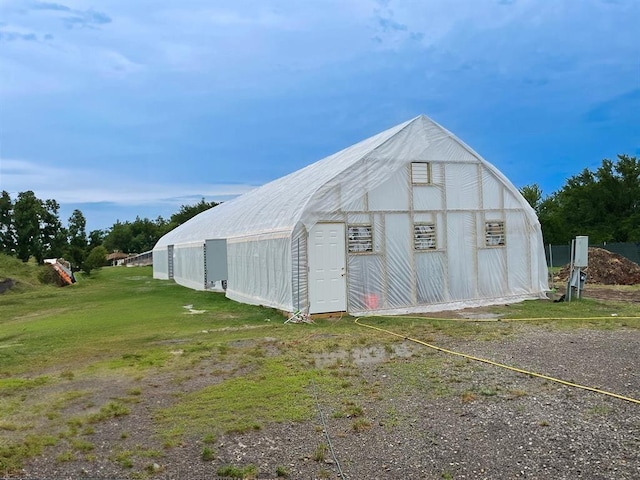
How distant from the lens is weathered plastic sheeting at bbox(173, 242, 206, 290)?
21.3m

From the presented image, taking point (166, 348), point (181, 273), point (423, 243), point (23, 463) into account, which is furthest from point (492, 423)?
point (181, 273)

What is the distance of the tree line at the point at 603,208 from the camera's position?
37.3 m

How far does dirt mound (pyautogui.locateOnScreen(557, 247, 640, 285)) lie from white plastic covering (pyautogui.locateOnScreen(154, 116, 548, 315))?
736cm

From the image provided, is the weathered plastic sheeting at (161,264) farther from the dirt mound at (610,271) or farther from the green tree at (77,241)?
the dirt mound at (610,271)

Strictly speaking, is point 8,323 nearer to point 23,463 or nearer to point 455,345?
point 23,463

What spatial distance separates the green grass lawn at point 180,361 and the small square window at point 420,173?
3759 millimetres

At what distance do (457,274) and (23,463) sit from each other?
11.0 m

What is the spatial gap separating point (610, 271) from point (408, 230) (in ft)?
39.8

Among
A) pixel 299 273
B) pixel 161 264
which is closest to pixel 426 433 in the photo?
pixel 299 273

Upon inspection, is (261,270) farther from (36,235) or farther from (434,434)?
(36,235)

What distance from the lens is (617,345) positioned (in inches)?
294

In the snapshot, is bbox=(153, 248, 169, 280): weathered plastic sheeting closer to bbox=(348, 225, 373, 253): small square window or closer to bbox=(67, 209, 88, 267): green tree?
bbox=(67, 209, 88, 267): green tree

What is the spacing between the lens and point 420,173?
12.9 meters

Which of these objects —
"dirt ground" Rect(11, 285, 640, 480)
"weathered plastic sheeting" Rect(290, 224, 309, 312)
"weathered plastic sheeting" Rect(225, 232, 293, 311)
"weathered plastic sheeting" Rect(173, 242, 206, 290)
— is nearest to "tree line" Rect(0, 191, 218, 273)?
"weathered plastic sheeting" Rect(173, 242, 206, 290)
